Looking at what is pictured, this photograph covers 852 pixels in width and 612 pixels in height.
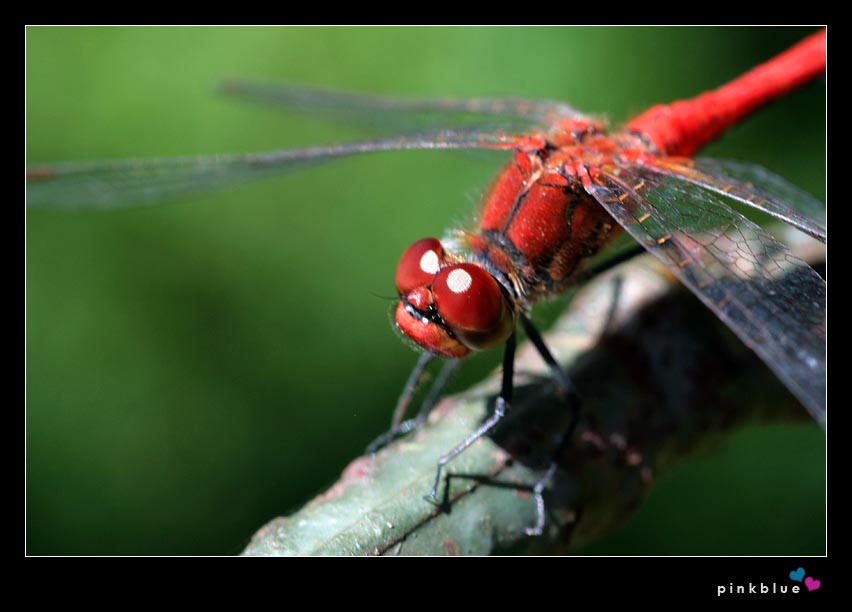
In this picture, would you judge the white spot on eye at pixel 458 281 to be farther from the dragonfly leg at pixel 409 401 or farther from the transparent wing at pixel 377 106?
the transparent wing at pixel 377 106

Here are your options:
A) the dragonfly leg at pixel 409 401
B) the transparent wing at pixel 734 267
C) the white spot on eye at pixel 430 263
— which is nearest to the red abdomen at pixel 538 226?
the transparent wing at pixel 734 267

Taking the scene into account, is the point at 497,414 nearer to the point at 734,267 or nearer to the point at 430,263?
the point at 430,263

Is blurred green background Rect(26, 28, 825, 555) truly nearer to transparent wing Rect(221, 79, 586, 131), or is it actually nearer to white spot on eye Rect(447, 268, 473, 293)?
transparent wing Rect(221, 79, 586, 131)

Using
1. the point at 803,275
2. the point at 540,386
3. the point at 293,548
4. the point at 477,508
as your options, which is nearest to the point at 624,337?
the point at 540,386

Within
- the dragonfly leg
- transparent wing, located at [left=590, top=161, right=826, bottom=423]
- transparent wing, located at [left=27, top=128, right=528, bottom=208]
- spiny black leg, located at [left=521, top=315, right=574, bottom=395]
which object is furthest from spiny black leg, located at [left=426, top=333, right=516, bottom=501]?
transparent wing, located at [left=27, top=128, right=528, bottom=208]

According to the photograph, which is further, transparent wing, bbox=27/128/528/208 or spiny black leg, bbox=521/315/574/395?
transparent wing, bbox=27/128/528/208
